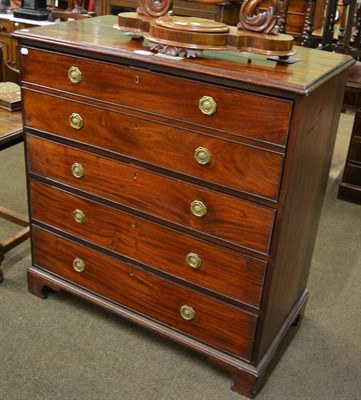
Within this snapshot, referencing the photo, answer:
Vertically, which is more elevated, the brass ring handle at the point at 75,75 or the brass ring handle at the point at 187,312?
the brass ring handle at the point at 75,75

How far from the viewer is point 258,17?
175 cm

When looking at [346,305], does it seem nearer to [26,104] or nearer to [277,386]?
[277,386]

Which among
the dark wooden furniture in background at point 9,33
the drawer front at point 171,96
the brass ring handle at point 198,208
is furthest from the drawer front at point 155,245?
the dark wooden furniture in background at point 9,33

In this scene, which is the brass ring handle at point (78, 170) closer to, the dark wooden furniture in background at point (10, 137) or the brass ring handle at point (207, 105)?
the dark wooden furniture in background at point (10, 137)

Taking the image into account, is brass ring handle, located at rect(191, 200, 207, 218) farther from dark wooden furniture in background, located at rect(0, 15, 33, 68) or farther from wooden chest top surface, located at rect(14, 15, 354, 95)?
dark wooden furniture in background, located at rect(0, 15, 33, 68)

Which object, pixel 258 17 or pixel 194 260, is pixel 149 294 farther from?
pixel 258 17

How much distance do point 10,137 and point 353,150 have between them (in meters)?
2.13

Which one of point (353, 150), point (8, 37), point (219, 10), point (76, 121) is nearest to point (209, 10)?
point (219, 10)

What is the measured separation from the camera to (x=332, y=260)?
2926mm

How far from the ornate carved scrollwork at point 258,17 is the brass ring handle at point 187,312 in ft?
3.30

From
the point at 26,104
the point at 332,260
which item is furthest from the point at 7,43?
the point at 332,260

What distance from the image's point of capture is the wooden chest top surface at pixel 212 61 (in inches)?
62.9

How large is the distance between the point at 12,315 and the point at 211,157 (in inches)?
47.5

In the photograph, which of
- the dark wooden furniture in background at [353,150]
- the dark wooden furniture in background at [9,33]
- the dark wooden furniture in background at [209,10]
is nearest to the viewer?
the dark wooden furniture in background at [353,150]
